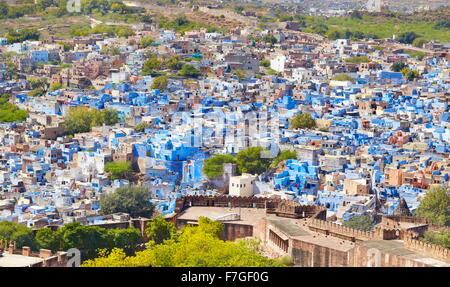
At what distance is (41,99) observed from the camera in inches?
982

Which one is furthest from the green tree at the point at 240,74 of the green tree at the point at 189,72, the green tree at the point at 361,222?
the green tree at the point at 361,222

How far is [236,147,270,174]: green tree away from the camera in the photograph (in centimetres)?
1736

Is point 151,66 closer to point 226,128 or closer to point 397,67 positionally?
point 397,67

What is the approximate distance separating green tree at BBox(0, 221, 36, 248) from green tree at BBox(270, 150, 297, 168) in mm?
6825

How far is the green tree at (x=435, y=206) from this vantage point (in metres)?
13.7

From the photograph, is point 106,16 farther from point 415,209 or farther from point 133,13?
point 415,209

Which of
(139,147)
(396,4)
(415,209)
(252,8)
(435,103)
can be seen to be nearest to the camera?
(415,209)

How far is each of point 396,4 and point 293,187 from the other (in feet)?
134

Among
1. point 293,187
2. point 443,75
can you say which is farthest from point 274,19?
point 293,187

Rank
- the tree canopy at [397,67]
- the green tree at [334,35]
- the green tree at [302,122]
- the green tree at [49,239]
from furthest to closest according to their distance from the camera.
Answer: the green tree at [334,35] → the tree canopy at [397,67] → the green tree at [302,122] → the green tree at [49,239]

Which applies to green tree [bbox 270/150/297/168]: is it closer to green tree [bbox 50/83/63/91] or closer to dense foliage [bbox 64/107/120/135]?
dense foliage [bbox 64/107/120/135]

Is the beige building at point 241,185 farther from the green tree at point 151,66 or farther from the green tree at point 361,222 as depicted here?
the green tree at point 151,66

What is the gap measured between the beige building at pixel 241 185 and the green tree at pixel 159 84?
10779 mm
